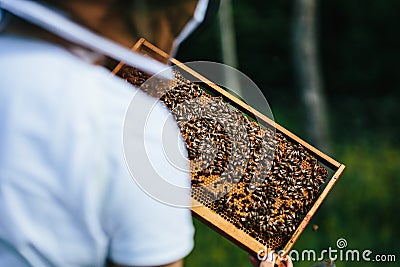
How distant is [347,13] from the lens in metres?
16.2

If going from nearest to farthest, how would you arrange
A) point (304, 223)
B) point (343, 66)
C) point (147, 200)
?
point (147, 200) → point (304, 223) → point (343, 66)

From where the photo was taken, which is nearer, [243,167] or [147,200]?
[147,200]

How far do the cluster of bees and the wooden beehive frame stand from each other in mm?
22

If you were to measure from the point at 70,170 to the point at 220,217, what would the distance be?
0.77 meters

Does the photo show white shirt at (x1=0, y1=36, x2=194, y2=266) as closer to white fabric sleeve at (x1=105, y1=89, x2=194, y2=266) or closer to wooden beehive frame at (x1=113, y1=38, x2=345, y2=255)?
white fabric sleeve at (x1=105, y1=89, x2=194, y2=266)

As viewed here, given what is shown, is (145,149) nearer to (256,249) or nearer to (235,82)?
(256,249)

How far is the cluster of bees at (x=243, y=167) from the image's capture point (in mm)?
2061

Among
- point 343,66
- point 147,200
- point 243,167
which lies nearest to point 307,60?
point 343,66

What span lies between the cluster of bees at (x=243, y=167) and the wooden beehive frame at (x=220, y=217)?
0.07ft

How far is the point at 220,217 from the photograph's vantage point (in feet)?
6.41

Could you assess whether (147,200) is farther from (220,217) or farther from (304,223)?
(304,223)

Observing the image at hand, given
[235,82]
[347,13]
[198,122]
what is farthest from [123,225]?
[347,13]

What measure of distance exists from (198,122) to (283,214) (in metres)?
0.33

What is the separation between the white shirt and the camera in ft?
4.02
